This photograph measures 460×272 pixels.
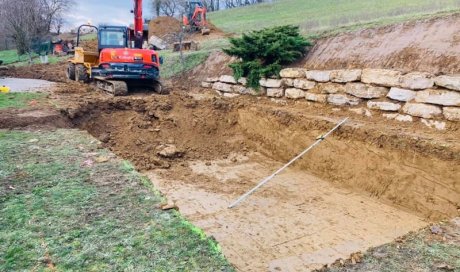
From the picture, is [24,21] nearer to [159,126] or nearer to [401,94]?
[159,126]

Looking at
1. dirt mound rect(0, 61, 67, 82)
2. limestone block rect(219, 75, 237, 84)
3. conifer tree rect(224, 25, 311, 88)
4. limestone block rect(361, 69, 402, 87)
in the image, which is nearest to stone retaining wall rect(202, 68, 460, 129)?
limestone block rect(361, 69, 402, 87)

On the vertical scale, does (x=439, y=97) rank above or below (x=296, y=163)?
above

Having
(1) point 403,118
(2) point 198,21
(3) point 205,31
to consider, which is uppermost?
(2) point 198,21

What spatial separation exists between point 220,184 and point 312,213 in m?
1.89

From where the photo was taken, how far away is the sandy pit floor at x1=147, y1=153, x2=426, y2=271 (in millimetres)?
4320

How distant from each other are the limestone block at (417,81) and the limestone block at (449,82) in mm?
128

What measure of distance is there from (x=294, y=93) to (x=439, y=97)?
11.2 ft

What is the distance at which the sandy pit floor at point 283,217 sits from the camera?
4320mm

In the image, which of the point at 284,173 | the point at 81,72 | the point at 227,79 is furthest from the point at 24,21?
the point at 284,173

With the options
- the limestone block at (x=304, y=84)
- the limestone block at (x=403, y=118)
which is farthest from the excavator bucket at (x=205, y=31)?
the limestone block at (x=403, y=118)

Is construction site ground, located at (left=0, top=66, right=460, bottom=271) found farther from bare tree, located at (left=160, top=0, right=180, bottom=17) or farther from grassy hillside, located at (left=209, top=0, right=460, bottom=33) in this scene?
bare tree, located at (left=160, top=0, right=180, bottom=17)

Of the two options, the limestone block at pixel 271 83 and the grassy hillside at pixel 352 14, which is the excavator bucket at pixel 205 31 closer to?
the grassy hillside at pixel 352 14

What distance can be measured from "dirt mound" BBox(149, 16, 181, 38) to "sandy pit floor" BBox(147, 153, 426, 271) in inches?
791

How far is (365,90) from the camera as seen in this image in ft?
23.5
